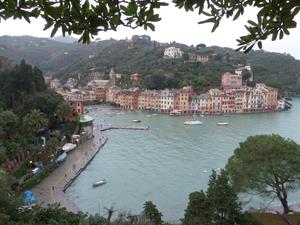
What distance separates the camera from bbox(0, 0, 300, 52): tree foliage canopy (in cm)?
124

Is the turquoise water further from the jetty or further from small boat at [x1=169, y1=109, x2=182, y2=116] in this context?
small boat at [x1=169, y1=109, x2=182, y2=116]

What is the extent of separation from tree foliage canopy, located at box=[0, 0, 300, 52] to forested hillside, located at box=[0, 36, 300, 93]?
39893 millimetres

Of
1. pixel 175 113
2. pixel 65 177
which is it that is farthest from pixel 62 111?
pixel 175 113

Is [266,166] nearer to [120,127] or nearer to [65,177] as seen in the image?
[65,177]

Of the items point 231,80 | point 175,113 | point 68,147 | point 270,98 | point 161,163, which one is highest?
point 231,80

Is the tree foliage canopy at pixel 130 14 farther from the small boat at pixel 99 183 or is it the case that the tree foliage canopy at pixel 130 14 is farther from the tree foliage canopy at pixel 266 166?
the small boat at pixel 99 183

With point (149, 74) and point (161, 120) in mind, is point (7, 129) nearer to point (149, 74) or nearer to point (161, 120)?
point (161, 120)

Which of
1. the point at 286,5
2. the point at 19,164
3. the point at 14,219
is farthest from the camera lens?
the point at 19,164

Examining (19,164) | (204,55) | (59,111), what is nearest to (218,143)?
(59,111)

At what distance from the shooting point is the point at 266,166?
9.34 meters

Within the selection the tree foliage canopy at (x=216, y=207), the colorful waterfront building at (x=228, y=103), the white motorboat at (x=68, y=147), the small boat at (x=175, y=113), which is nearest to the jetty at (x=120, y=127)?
the white motorboat at (x=68, y=147)

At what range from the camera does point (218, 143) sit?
2133cm

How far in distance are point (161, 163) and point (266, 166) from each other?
7.92 metres

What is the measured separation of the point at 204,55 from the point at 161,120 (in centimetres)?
2195
